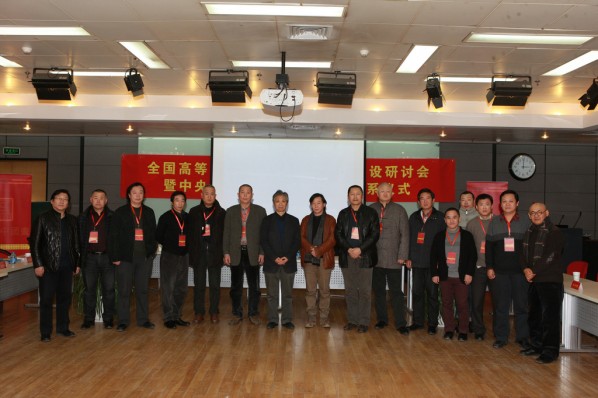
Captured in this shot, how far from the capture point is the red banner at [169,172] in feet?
30.2

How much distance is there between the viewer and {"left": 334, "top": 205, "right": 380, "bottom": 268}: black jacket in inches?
218

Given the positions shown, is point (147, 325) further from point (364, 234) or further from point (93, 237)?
point (364, 234)

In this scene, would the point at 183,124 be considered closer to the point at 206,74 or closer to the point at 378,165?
the point at 206,74

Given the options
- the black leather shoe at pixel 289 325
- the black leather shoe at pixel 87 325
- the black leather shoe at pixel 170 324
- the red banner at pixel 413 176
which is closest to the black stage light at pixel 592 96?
the red banner at pixel 413 176

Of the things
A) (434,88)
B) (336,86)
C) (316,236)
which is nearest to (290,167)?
(336,86)

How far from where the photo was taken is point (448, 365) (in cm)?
452

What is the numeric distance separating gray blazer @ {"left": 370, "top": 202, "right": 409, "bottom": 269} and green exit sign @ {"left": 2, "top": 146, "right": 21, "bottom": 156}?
821cm

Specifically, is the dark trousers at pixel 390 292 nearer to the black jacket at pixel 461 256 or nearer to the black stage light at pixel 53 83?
the black jacket at pixel 461 256

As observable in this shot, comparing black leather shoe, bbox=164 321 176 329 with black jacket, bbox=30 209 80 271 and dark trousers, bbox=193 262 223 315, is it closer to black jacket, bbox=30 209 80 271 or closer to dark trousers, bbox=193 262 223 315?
dark trousers, bbox=193 262 223 315

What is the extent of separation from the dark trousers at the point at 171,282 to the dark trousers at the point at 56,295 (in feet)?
3.12

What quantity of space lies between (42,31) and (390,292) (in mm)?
4373

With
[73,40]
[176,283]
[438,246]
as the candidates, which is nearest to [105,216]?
[176,283]

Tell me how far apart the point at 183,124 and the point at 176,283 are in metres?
2.96

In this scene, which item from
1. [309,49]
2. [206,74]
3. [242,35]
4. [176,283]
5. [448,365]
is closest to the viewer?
[448,365]
